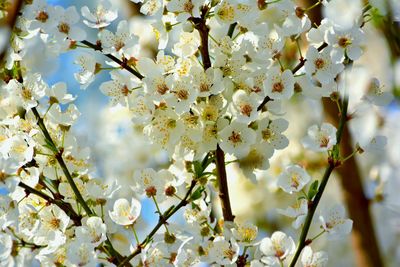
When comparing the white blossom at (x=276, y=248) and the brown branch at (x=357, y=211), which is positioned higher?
the brown branch at (x=357, y=211)

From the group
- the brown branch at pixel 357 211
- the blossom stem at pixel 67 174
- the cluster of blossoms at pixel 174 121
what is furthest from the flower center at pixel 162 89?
the brown branch at pixel 357 211

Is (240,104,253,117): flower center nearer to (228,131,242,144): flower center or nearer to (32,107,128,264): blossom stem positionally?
(228,131,242,144): flower center

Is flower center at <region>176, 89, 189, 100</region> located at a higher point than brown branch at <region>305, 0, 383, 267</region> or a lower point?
lower

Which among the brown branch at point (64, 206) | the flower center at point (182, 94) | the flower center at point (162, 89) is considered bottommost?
the brown branch at point (64, 206)

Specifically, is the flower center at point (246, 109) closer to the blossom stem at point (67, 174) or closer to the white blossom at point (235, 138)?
the white blossom at point (235, 138)

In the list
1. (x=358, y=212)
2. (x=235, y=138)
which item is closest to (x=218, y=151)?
A: (x=235, y=138)

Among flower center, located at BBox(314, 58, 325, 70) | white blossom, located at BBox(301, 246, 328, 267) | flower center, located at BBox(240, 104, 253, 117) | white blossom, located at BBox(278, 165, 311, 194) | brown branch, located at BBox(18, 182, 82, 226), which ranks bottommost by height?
white blossom, located at BBox(301, 246, 328, 267)

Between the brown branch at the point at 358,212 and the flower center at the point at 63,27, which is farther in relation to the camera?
the brown branch at the point at 358,212

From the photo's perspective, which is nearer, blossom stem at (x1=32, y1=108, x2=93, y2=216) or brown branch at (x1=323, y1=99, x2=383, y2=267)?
blossom stem at (x1=32, y1=108, x2=93, y2=216)

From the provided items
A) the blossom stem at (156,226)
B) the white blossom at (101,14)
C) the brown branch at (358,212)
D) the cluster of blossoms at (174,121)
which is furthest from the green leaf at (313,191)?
the brown branch at (358,212)

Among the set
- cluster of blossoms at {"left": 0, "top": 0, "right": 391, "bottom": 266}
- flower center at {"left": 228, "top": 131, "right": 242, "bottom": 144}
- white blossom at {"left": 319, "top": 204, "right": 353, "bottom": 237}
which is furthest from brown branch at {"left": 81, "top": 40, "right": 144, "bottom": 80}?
white blossom at {"left": 319, "top": 204, "right": 353, "bottom": 237}
